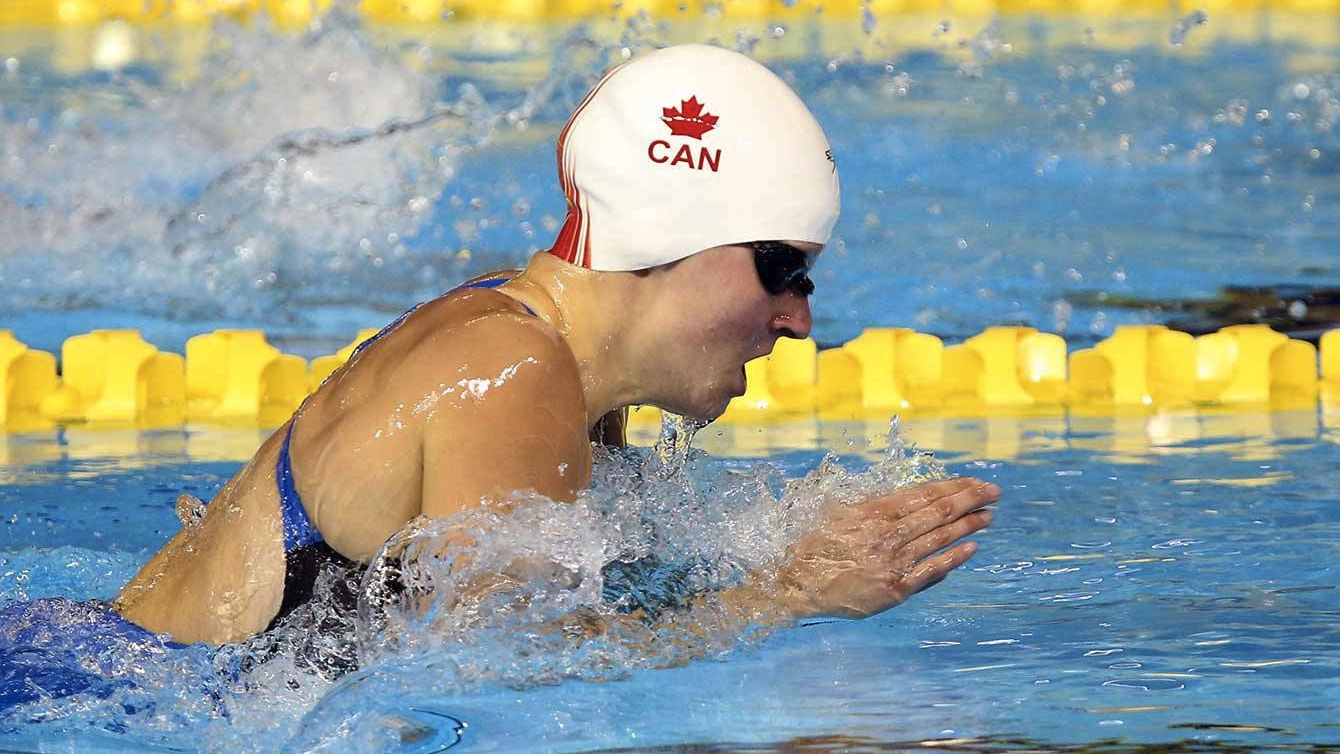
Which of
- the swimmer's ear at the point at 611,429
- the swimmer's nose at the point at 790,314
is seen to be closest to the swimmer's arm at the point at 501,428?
the swimmer's nose at the point at 790,314

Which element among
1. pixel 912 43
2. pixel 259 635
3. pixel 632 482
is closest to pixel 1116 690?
pixel 632 482

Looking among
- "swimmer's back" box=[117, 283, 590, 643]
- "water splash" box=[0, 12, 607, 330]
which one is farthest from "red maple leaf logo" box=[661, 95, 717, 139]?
"water splash" box=[0, 12, 607, 330]

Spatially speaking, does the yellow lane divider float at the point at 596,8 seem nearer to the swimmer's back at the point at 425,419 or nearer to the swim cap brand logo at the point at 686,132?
the swim cap brand logo at the point at 686,132

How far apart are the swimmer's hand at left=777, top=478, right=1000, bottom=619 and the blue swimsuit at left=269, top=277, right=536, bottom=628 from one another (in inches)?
23.0

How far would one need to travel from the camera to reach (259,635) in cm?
201

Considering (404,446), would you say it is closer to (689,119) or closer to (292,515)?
(292,515)

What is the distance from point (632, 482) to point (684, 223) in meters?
0.56

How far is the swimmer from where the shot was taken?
197 cm

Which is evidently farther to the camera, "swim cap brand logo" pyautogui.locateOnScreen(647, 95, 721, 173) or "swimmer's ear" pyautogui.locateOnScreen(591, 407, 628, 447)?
"swimmer's ear" pyautogui.locateOnScreen(591, 407, 628, 447)

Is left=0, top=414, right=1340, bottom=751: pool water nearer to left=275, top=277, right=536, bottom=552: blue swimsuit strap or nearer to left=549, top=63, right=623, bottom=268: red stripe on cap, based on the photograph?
left=275, top=277, right=536, bottom=552: blue swimsuit strap

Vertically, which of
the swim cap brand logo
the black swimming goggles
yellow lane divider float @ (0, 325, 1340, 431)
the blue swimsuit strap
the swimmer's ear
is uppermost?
the swim cap brand logo

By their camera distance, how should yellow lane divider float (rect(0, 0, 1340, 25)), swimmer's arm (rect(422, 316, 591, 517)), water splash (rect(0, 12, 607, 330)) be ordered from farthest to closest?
yellow lane divider float (rect(0, 0, 1340, 25))
water splash (rect(0, 12, 607, 330))
swimmer's arm (rect(422, 316, 591, 517))

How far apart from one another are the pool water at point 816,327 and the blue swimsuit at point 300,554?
63mm

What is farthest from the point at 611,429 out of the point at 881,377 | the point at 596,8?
the point at 596,8
